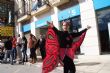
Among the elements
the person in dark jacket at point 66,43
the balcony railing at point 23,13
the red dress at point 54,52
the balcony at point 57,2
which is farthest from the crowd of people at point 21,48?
the person in dark jacket at point 66,43

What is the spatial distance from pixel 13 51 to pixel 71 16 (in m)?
4.13

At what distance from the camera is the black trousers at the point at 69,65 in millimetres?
6890

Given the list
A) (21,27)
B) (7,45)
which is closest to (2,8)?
(21,27)

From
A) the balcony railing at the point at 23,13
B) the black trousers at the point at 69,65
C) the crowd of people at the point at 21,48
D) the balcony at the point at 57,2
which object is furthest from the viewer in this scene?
the balcony railing at the point at 23,13

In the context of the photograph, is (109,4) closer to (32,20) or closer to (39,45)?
(39,45)

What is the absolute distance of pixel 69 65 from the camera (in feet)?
22.6

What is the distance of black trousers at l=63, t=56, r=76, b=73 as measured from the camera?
689 cm

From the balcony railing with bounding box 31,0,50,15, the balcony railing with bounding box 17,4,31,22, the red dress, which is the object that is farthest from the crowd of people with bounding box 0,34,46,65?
the red dress

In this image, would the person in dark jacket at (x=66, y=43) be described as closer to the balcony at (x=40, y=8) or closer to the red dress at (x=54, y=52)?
the red dress at (x=54, y=52)

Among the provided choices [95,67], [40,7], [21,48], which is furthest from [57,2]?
[95,67]

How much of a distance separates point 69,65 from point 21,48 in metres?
9.87

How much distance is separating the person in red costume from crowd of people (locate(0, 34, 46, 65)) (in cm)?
814

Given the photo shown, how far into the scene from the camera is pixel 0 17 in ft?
102

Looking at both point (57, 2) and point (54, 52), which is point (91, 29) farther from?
point (54, 52)
